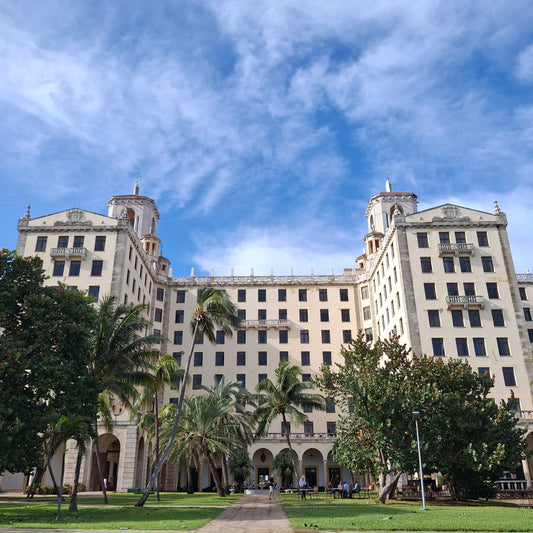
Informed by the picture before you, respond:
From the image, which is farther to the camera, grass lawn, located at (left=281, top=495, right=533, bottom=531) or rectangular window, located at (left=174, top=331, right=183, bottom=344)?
rectangular window, located at (left=174, top=331, right=183, bottom=344)

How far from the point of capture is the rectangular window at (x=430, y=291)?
165ft

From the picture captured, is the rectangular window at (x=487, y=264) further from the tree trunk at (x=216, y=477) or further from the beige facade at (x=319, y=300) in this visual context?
the tree trunk at (x=216, y=477)

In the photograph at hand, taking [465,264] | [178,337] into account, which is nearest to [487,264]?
[465,264]

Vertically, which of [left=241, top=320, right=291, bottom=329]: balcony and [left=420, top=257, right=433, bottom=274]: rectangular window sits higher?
[left=420, top=257, right=433, bottom=274]: rectangular window

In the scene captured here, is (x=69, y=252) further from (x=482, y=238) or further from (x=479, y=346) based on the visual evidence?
(x=482, y=238)

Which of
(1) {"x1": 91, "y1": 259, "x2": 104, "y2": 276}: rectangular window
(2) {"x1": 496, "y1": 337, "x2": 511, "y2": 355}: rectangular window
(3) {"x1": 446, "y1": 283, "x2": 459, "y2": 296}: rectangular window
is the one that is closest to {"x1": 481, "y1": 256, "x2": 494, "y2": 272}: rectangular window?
(3) {"x1": 446, "y1": 283, "x2": 459, "y2": 296}: rectangular window

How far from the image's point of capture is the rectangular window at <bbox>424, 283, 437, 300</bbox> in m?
50.2

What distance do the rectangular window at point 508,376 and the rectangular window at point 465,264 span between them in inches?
392

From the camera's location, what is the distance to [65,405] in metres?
25.8

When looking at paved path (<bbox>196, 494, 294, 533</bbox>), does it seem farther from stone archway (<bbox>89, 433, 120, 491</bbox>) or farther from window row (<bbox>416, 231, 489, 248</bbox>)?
window row (<bbox>416, 231, 489, 248</bbox>)

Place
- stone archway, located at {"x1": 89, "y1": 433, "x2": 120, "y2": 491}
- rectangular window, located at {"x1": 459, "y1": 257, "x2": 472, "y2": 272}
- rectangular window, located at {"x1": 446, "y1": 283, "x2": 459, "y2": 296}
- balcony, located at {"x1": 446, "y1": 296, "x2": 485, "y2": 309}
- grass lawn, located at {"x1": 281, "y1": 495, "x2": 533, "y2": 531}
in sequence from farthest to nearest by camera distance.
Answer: rectangular window, located at {"x1": 459, "y1": 257, "x2": 472, "y2": 272} < rectangular window, located at {"x1": 446, "y1": 283, "x2": 459, "y2": 296} < balcony, located at {"x1": 446, "y1": 296, "x2": 485, "y2": 309} < stone archway, located at {"x1": 89, "y1": 433, "x2": 120, "y2": 491} < grass lawn, located at {"x1": 281, "y1": 495, "x2": 533, "y2": 531}

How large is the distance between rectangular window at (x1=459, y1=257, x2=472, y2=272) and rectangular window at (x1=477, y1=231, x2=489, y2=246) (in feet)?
7.69

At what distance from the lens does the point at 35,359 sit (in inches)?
997

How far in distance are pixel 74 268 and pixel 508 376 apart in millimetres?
43148
